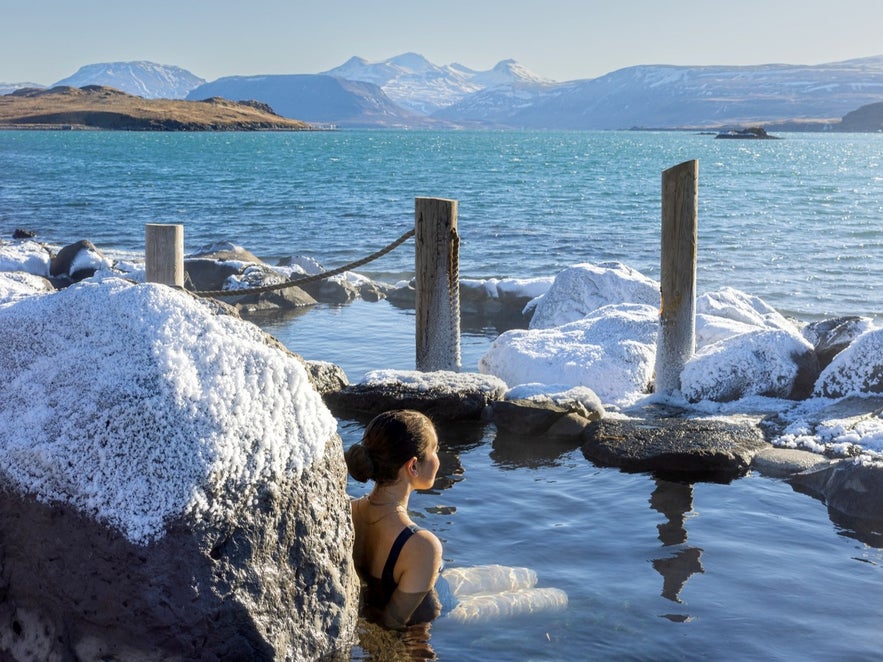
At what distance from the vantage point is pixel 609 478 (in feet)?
22.5

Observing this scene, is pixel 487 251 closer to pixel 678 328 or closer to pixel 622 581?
pixel 678 328

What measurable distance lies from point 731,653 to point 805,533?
68.0 inches

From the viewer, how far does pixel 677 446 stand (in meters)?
6.91

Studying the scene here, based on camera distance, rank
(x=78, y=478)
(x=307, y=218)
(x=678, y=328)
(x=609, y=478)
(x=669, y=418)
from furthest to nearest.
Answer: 1. (x=307, y=218)
2. (x=678, y=328)
3. (x=669, y=418)
4. (x=609, y=478)
5. (x=78, y=478)

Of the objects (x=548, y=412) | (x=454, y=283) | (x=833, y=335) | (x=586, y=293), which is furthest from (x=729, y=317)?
(x=548, y=412)

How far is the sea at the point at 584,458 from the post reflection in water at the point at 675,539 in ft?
0.05

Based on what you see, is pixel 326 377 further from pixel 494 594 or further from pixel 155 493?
pixel 155 493

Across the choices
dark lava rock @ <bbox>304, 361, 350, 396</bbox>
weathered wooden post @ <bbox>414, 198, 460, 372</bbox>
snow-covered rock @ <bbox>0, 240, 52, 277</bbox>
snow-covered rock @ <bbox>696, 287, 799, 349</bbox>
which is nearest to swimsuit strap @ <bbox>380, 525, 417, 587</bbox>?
dark lava rock @ <bbox>304, 361, 350, 396</bbox>

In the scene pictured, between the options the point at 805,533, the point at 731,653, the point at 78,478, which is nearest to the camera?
the point at 78,478

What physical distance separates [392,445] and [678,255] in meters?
4.87

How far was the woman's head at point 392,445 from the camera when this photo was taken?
3.99m

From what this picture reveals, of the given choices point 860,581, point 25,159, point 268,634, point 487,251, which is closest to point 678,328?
point 860,581

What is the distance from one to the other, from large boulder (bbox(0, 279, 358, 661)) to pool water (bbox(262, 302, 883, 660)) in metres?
0.72

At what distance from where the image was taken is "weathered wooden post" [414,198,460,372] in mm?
8430
